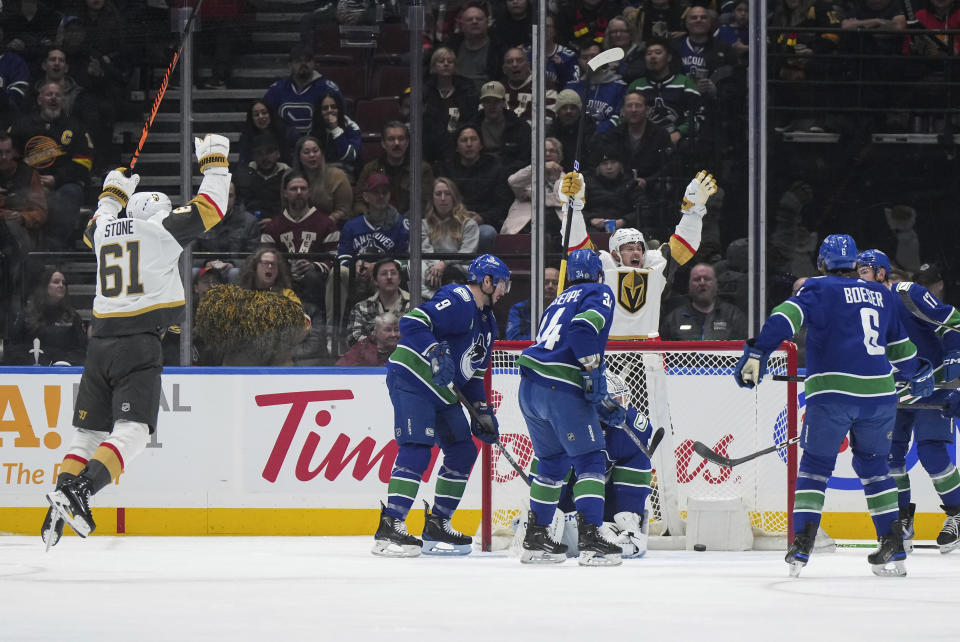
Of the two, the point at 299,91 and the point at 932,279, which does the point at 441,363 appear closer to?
the point at 299,91

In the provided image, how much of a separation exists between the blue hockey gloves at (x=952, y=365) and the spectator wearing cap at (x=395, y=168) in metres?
3.03

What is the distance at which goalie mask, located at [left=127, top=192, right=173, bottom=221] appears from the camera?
6.25 m

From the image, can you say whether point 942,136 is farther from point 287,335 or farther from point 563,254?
point 287,335

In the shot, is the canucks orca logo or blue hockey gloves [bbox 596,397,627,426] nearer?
blue hockey gloves [bbox 596,397,627,426]

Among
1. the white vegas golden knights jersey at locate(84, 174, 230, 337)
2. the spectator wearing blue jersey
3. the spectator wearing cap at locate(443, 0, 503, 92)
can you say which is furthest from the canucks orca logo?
the spectator wearing cap at locate(443, 0, 503, 92)

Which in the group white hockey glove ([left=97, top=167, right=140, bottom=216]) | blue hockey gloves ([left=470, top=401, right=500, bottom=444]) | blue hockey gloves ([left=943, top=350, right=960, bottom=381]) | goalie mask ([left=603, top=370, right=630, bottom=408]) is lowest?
blue hockey gloves ([left=470, top=401, right=500, bottom=444])

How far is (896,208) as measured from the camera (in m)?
8.60

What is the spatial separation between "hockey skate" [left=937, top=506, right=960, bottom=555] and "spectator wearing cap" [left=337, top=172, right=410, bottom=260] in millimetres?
3109

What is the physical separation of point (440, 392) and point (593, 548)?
0.99 metres

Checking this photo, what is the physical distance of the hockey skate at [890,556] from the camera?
5188 mm

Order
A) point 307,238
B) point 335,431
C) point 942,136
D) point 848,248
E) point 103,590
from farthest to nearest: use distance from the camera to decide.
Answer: point 942,136 → point 307,238 → point 335,431 → point 848,248 → point 103,590

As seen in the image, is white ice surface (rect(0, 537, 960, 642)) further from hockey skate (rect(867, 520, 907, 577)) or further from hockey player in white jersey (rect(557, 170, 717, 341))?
hockey player in white jersey (rect(557, 170, 717, 341))

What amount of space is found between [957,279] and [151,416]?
185 inches

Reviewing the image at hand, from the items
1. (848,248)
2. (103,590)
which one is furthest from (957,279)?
(103,590)
